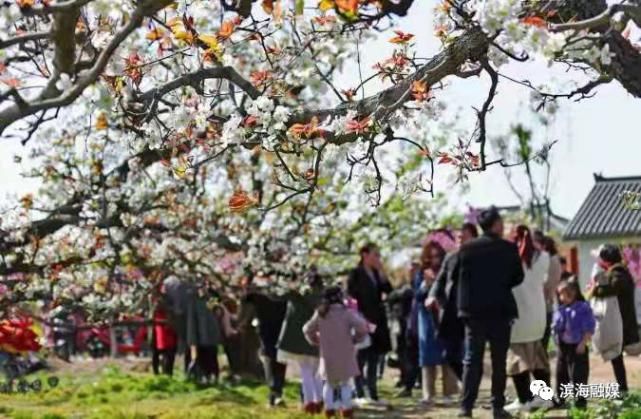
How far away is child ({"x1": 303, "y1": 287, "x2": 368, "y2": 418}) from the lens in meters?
10.8

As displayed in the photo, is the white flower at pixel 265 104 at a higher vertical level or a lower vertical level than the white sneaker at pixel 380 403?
higher

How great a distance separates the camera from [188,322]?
1560 cm

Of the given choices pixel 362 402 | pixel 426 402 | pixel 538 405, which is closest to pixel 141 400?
pixel 362 402

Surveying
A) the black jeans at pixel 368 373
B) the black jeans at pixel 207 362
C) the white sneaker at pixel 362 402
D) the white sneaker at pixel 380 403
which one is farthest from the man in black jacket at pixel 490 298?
the black jeans at pixel 207 362

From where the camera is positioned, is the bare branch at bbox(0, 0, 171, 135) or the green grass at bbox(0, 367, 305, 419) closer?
the bare branch at bbox(0, 0, 171, 135)

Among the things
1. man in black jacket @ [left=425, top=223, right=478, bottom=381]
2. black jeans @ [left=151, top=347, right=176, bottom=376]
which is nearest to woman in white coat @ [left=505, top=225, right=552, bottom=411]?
man in black jacket @ [left=425, top=223, right=478, bottom=381]

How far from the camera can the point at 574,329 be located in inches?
399

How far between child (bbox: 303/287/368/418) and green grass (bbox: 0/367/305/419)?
43cm

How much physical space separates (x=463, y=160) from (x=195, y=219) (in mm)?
7304

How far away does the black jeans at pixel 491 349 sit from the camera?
9.52m

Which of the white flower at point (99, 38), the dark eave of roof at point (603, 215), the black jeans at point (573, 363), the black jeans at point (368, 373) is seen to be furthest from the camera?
the dark eave of roof at point (603, 215)

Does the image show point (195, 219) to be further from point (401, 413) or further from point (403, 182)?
point (403, 182)

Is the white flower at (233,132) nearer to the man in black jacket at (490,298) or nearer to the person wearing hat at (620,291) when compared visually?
the man in black jacket at (490,298)

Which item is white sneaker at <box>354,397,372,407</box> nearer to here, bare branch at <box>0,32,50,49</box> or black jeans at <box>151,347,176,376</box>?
black jeans at <box>151,347,176,376</box>
